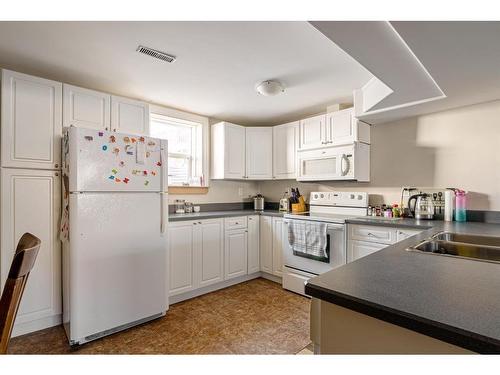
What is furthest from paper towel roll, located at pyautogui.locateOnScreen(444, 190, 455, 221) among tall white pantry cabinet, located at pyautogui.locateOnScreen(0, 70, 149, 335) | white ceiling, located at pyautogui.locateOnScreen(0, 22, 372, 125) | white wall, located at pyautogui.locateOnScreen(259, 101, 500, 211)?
tall white pantry cabinet, located at pyautogui.locateOnScreen(0, 70, 149, 335)

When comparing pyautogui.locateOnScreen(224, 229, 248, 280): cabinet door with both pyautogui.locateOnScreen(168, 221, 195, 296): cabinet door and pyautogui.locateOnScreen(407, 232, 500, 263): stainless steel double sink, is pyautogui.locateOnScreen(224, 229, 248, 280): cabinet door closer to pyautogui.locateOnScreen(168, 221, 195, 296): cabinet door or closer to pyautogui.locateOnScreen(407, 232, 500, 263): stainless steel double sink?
pyautogui.locateOnScreen(168, 221, 195, 296): cabinet door

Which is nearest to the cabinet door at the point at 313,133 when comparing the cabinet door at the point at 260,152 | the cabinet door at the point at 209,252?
the cabinet door at the point at 260,152

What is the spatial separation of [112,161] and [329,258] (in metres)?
2.23

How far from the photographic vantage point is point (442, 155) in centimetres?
263

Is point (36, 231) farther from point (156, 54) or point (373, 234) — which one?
point (373, 234)

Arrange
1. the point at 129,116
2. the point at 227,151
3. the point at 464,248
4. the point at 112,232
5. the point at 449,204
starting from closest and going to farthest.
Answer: the point at 464,248, the point at 112,232, the point at 449,204, the point at 129,116, the point at 227,151

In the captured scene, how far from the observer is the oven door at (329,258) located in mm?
2674

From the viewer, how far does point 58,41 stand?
1.86 m

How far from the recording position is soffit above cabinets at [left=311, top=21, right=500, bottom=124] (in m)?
1.28

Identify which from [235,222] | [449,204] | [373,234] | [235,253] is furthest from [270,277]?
[449,204]

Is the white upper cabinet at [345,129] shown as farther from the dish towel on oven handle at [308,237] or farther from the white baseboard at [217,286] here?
the white baseboard at [217,286]

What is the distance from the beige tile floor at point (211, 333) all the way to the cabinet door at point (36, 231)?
0.18 m

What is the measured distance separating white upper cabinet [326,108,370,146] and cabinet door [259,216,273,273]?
4.15ft

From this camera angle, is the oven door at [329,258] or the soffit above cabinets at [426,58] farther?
the oven door at [329,258]
